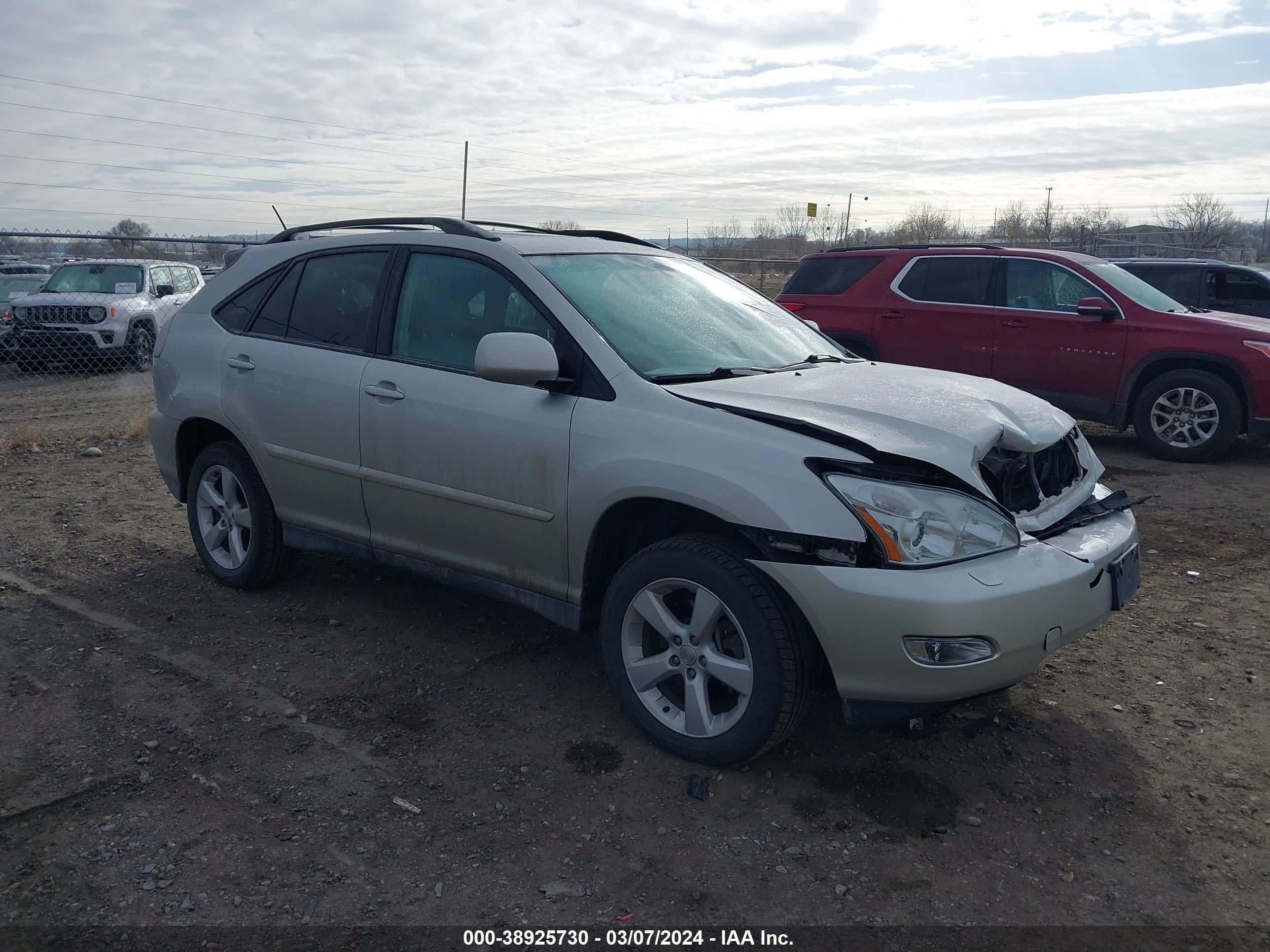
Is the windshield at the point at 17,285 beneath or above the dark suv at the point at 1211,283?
beneath

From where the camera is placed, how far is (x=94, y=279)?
1512cm

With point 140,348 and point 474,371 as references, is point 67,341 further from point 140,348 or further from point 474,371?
point 474,371

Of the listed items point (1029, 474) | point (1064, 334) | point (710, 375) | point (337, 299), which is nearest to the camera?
point (1029, 474)

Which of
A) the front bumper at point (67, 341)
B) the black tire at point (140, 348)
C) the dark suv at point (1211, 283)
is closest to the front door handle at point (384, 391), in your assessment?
the dark suv at point (1211, 283)

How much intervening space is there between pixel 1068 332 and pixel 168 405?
7.29 metres

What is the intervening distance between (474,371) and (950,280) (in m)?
6.76

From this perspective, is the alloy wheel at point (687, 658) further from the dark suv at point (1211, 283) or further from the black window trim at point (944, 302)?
the dark suv at point (1211, 283)

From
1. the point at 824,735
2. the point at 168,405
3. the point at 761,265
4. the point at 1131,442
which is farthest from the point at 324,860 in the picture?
the point at 761,265

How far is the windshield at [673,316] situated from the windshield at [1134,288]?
17.4 feet

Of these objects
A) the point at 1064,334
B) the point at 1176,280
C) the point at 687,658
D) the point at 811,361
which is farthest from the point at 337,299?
the point at 1176,280

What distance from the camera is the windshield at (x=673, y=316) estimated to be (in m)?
3.93

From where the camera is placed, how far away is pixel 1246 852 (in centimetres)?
302

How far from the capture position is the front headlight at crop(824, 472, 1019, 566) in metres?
3.11

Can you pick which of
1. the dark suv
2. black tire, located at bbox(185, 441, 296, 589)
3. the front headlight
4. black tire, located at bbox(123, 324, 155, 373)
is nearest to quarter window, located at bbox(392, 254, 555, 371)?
black tire, located at bbox(185, 441, 296, 589)
